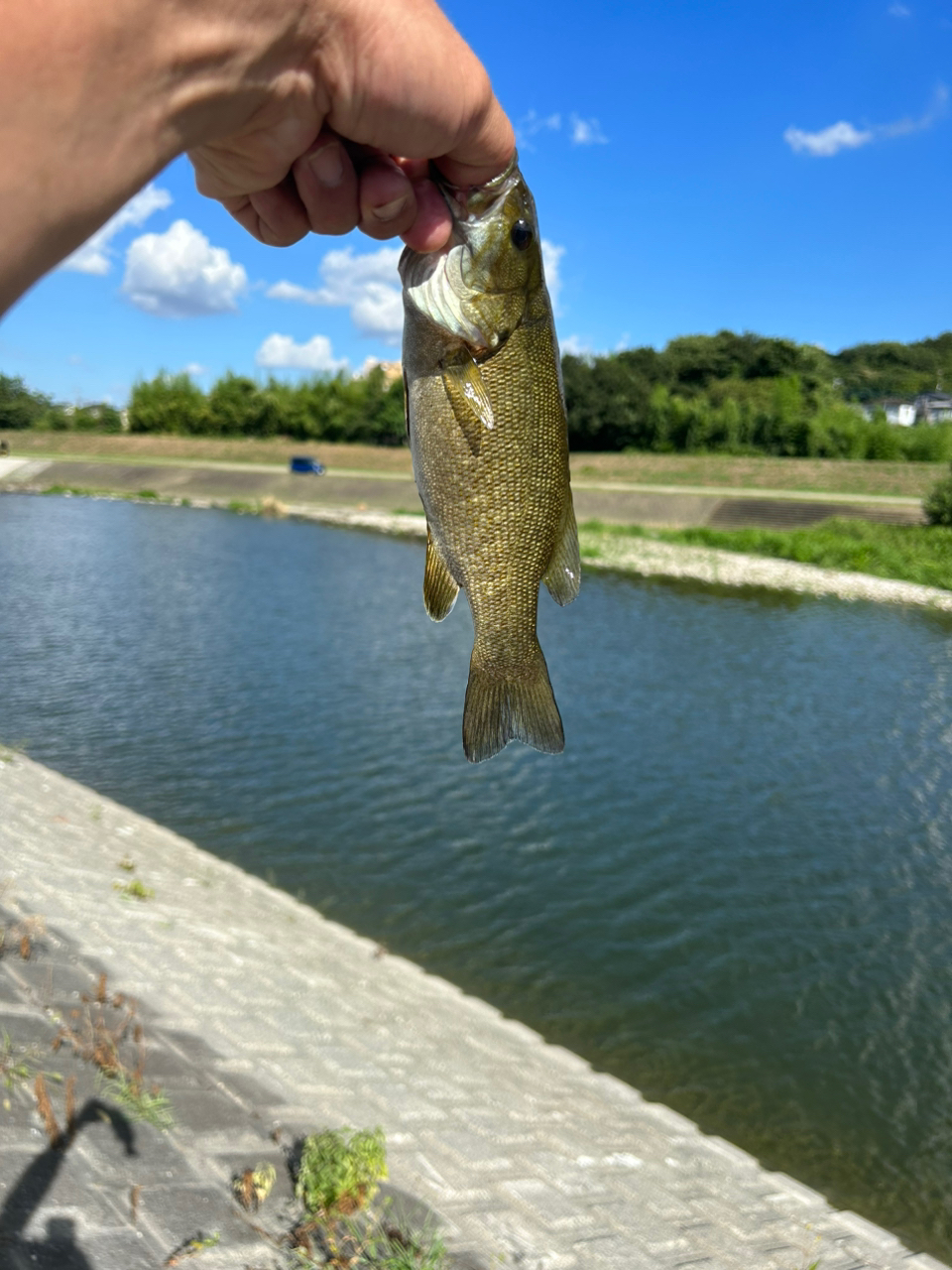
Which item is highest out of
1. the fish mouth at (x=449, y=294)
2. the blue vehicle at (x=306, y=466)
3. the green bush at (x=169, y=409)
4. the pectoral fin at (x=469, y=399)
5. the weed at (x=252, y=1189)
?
the green bush at (x=169, y=409)

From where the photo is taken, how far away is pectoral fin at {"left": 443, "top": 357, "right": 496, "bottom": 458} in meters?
1.94

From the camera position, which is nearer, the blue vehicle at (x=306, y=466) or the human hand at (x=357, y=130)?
the human hand at (x=357, y=130)

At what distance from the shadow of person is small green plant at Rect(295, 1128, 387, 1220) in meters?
0.96

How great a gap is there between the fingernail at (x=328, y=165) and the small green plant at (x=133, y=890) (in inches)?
266

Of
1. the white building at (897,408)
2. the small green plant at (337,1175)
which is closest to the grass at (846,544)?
the small green plant at (337,1175)

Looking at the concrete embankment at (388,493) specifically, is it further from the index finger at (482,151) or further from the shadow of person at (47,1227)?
the index finger at (482,151)

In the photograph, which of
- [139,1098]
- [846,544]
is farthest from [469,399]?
[846,544]

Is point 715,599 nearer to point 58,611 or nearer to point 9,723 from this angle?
point 58,611

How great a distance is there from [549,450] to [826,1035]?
7.98 meters

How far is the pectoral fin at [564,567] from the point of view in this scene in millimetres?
2176

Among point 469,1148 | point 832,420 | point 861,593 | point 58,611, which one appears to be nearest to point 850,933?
point 469,1148

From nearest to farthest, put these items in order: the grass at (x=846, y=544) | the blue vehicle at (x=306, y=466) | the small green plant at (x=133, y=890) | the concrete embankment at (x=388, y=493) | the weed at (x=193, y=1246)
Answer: the weed at (x=193, y=1246) < the small green plant at (x=133, y=890) < the grass at (x=846, y=544) < the concrete embankment at (x=388, y=493) < the blue vehicle at (x=306, y=466)

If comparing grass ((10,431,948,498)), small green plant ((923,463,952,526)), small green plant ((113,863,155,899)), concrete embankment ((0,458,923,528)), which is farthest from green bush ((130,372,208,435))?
small green plant ((113,863,155,899))

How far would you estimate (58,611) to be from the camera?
2127 centimetres
